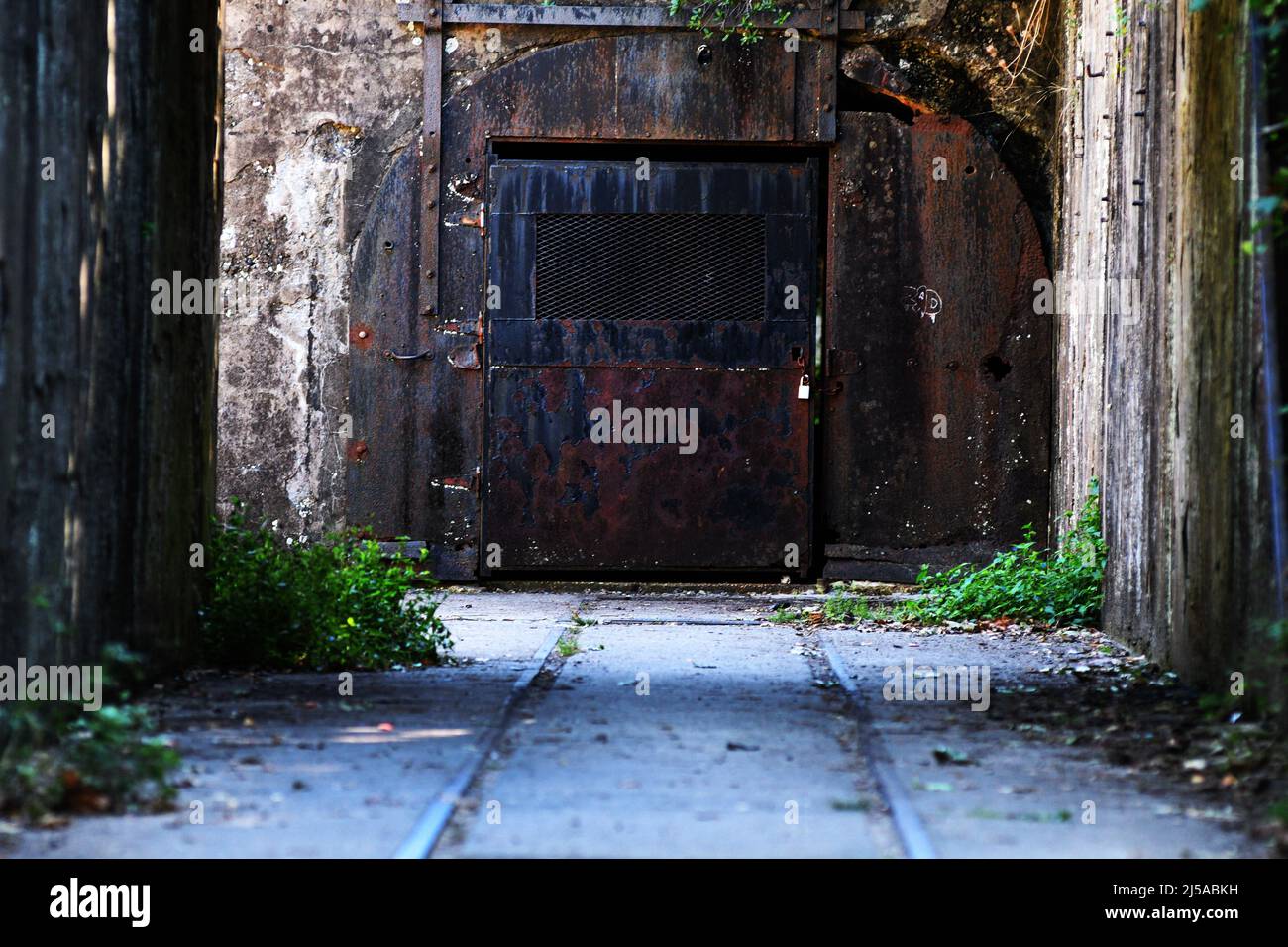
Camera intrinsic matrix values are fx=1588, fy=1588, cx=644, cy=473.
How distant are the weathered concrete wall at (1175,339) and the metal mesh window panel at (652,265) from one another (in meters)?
1.99

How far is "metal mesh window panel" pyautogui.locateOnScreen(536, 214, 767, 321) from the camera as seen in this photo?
8.89m

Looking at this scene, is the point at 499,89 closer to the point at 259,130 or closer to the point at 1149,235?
the point at 259,130

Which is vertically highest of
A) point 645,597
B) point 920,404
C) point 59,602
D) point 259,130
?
point 259,130

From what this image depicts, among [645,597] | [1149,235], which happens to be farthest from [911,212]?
[1149,235]

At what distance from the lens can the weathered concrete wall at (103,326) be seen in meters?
3.52

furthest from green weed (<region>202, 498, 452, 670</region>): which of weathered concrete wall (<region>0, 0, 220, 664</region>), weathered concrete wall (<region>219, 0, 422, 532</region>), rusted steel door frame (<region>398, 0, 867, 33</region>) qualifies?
rusted steel door frame (<region>398, 0, 867, 33</region>)

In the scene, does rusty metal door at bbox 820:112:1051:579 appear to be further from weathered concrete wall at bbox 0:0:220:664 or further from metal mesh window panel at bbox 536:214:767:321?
weathered concrete wall at bbox 0:0:220:664

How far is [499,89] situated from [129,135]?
15.7 ft

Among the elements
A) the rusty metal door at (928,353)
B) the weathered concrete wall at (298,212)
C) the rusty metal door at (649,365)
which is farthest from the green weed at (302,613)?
the rusty metal door at (928,353)

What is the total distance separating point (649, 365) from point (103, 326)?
16.2 feet

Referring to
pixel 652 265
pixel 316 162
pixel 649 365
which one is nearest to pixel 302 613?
pixel 649 365

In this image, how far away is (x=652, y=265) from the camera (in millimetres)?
8891

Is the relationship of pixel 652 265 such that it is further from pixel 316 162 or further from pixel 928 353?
pixel 316 162

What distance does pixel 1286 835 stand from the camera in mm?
2877
